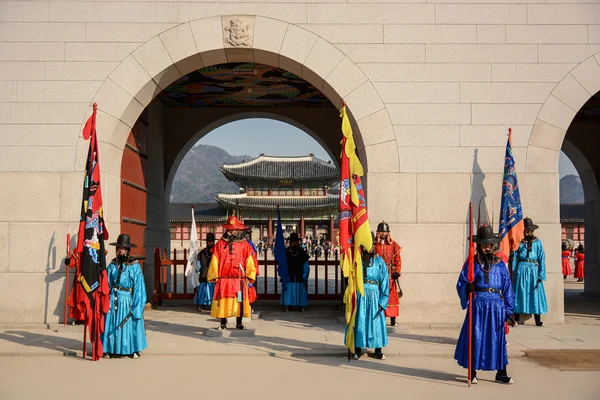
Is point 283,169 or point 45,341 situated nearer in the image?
point 45,341

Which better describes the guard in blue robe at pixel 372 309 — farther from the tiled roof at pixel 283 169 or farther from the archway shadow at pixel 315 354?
the tiled roof at pixel 283 169

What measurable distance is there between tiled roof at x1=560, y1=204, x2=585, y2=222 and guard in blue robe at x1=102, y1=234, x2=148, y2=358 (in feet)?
118

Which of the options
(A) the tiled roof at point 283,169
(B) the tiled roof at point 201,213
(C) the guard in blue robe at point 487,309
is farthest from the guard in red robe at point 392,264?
(B) the tiled roof at point 201,213

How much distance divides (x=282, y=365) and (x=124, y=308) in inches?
72.9

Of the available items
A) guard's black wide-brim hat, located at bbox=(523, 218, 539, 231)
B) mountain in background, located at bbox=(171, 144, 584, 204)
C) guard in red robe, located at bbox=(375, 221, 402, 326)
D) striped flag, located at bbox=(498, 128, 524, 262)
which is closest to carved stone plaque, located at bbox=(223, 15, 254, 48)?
guard in red robe, located at bbox=(375, 221, 402, 326)

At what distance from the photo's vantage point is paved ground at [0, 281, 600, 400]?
210 inches

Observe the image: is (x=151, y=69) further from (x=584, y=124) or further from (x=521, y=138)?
(x=584, y=124)

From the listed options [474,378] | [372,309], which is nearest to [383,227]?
[372,309]

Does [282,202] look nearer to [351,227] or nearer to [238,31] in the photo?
[238,31]

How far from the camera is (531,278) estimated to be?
8773 mm

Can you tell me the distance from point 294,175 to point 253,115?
93.0 feet

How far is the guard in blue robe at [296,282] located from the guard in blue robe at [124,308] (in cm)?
456

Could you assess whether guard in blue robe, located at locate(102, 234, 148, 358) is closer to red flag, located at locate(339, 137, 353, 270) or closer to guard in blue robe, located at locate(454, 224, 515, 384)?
red flag, located at locate(339, 137, 353, 270)

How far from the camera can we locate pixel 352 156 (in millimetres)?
6715
